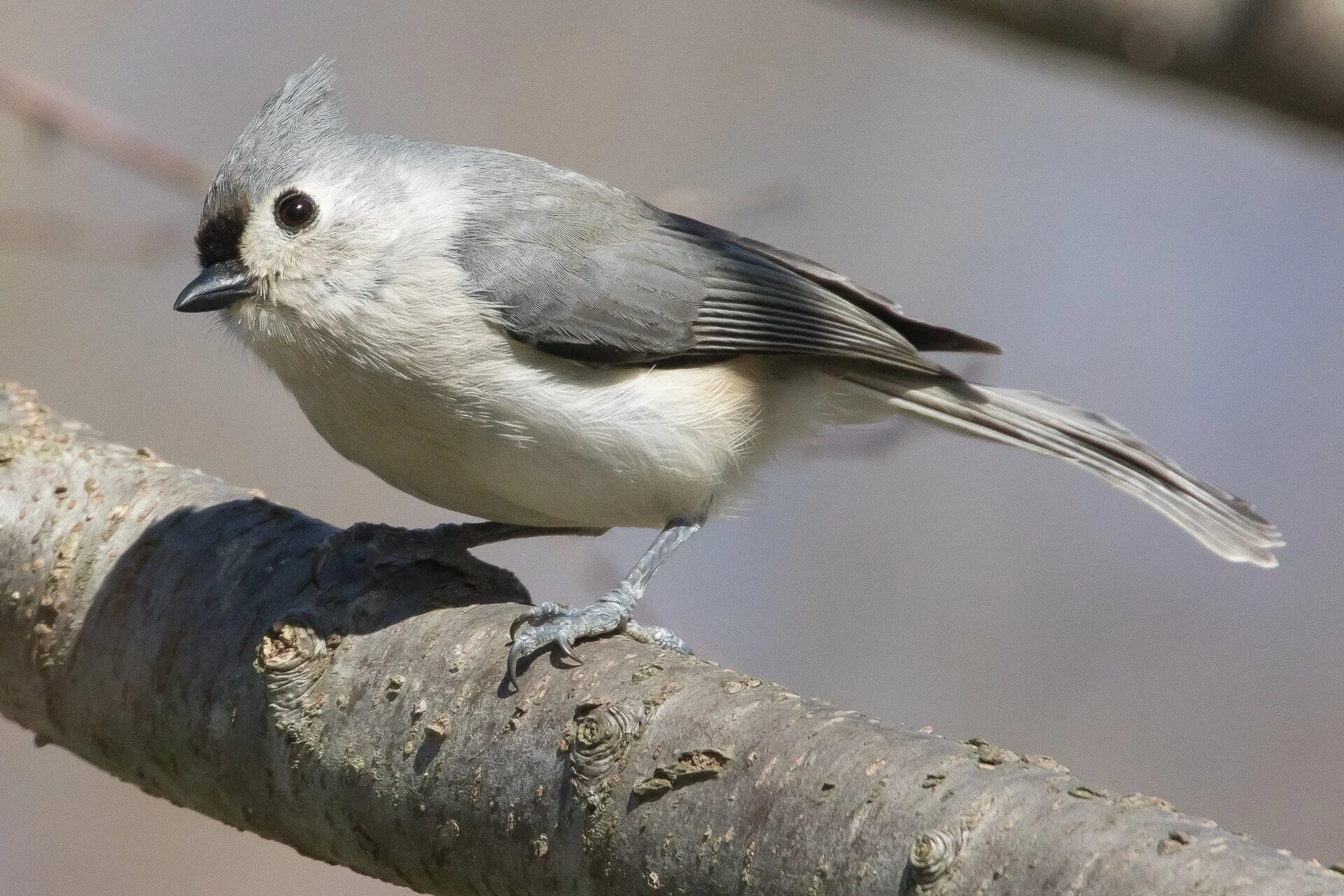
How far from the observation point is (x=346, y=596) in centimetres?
245

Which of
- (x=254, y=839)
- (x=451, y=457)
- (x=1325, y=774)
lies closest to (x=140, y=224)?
(x=451, y=457)

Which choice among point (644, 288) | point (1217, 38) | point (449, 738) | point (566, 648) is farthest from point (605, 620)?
point (1217, 38)

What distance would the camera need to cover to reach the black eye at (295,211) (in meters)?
2.85

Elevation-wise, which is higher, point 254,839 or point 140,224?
point 140,224

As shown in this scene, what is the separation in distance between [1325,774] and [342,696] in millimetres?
4527

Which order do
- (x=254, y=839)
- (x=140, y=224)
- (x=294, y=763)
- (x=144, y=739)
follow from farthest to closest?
(x=254, y=839), (x=140, y=224), (x=144, y=739), (x=294, y=763)

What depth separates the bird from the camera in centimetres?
273

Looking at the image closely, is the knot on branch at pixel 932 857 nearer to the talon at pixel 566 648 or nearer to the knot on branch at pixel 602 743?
the knot on branch at pixel 602 743

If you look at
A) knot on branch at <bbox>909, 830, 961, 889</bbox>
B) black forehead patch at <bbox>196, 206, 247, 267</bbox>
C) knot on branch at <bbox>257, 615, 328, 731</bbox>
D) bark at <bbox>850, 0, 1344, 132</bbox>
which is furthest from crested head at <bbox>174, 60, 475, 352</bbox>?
knot on branch at <bbox>909, 830, 961, 889</bbox>

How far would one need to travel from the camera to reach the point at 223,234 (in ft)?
9.32

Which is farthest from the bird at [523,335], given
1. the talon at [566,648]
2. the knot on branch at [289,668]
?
the knot on branch at [289,668]

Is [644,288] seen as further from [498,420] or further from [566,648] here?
[566,648]

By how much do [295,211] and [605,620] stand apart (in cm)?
118

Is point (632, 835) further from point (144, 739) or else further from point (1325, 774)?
point (1325, 774)
